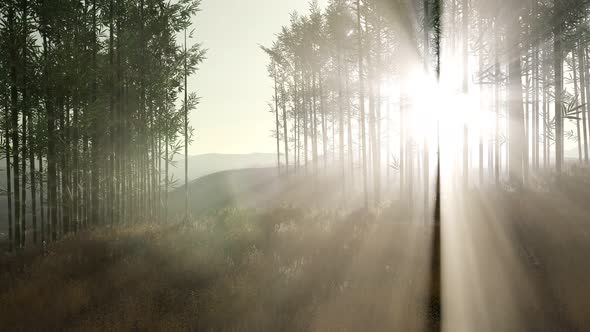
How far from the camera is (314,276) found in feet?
24.1

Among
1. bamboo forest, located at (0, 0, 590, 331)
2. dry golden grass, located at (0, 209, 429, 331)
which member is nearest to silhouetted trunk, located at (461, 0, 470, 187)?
bamboo forest, located at (0, 0, 590, 331)

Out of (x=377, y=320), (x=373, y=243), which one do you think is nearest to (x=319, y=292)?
(x=377, y=320)

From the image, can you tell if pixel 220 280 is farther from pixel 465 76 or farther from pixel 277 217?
pixel 465 76

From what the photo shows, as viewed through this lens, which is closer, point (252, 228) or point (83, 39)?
point (252, 228)

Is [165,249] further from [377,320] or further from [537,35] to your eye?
[537,35]

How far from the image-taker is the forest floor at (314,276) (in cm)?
570

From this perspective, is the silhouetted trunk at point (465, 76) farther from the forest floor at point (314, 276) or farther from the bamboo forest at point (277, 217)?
the forest floor at point (314, 276)

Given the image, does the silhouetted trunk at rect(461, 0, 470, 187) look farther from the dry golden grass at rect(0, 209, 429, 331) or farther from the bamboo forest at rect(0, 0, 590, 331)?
the dry golden grass at rect(0, 209, 429, 331)

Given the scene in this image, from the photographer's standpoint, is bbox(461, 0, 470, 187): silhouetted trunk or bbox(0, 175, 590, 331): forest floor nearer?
bbox(0, 175, 590, 331): forest floor

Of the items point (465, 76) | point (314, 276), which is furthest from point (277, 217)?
point (465, 76)

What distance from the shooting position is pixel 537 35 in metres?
14.7

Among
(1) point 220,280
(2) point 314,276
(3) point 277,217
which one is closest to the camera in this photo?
(1) point 220,280

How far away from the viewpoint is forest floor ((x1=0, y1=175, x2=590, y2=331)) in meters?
5.70

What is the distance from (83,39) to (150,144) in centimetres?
652
